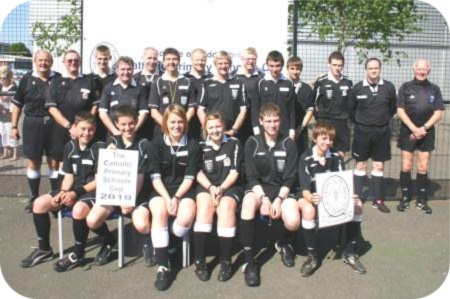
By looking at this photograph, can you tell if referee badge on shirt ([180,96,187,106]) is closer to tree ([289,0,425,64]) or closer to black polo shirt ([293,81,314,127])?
black polo shirt ([293,81,314,127])

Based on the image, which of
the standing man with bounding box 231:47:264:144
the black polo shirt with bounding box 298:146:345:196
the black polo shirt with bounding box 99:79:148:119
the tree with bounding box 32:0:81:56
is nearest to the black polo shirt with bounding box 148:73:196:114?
the black polo shirt with bounding box 99:79:148:119

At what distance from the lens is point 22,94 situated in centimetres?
565

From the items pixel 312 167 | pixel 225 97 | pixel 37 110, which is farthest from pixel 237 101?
pixel 37 110

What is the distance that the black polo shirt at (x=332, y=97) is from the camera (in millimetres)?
5766

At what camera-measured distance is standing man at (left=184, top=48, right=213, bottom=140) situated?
5391 mm

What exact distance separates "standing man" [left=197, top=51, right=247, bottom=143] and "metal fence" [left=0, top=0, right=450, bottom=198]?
112 inches

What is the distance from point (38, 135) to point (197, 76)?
7.01 feet

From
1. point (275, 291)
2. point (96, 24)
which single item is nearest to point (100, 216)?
point (275, 291)

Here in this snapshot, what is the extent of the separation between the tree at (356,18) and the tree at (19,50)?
18.4 feet

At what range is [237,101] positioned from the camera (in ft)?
17.6

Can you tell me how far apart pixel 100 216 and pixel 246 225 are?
1.34 metres

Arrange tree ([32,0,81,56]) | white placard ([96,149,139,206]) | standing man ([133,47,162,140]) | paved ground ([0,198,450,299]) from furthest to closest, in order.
A: tree ([32,0,81,56])
standing man ([133,47,162,140])
white placard ([96,149,139,206])
paved ground ([0,198,450,299])

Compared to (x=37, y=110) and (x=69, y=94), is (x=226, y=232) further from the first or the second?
(x=37, y=110)

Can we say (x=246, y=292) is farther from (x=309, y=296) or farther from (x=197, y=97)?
(x=197, y=97)
